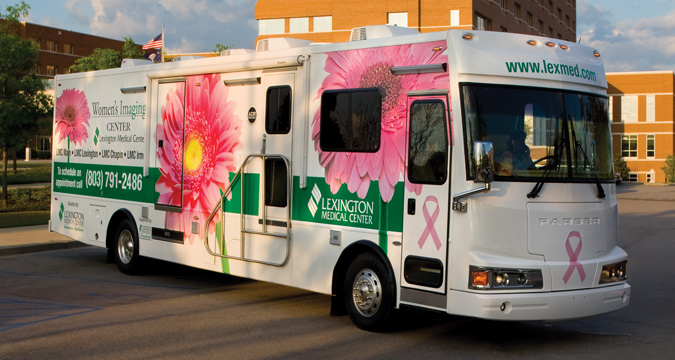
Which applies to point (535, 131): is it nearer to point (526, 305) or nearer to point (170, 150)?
point (526, 305)

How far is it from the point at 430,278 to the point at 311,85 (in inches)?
112

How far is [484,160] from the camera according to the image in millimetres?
7512

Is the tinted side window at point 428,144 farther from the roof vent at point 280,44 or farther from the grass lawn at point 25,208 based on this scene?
the grass lawn at point 25,208

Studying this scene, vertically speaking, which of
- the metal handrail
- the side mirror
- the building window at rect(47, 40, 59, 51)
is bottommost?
the metal handrail

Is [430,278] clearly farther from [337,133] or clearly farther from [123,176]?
[123,176]

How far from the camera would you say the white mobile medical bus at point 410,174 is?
7.74m

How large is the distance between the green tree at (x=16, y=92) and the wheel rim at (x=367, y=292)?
18.9 meters

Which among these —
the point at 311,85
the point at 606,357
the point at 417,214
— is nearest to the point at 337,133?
the point at 311,85

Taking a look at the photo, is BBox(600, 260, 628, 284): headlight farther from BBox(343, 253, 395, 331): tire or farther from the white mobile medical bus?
BBox(343, 253, 395, 331): tire

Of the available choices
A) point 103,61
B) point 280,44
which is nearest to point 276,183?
point 280,44

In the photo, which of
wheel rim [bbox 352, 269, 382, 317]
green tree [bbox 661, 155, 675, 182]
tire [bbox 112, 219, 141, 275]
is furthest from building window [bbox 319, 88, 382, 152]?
green tree [bbox 661, 155, 675, 182]

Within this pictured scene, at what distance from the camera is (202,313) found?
9711mm

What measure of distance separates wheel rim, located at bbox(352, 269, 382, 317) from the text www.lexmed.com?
2.63m

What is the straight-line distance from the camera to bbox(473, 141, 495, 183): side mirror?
7.45m
